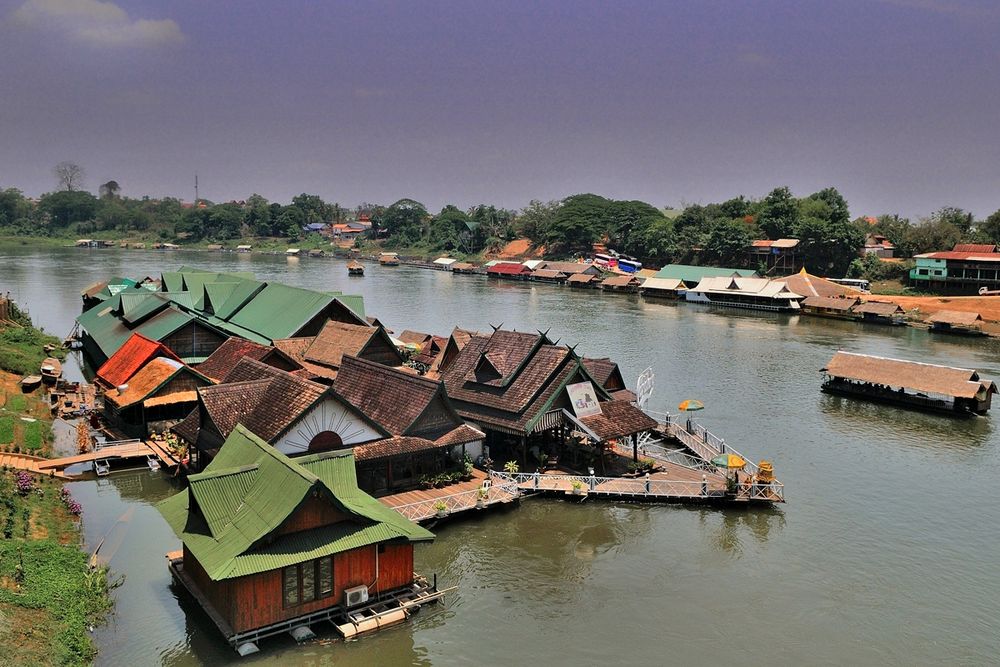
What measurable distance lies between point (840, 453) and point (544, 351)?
14.1 m

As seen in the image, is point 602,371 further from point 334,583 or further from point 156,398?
point 156,398

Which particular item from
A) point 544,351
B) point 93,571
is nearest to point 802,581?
point 544,351

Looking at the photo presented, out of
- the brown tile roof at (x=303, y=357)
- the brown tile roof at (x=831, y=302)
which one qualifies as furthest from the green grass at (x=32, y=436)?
the brown tile roof at (x=831, y=302)

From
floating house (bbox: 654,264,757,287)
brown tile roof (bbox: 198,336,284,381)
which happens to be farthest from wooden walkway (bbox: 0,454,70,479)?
floating house (bbox: 654,264,757,287)

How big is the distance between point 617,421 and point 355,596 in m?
12.4

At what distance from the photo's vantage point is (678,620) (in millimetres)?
19719

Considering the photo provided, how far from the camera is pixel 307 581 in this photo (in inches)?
706

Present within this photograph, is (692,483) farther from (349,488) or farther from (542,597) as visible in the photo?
(349,488)

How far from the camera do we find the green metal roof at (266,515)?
17.4 metres

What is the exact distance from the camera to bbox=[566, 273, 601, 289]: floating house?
108 meters

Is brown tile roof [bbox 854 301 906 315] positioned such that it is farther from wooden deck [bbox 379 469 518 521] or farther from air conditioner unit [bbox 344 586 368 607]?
air conditioner unit [bbox 344 586 368 607]

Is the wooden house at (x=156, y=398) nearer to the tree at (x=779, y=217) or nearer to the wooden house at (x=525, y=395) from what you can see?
the wooden house at (x=525, y=395)

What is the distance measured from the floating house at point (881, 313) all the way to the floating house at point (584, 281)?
127ft

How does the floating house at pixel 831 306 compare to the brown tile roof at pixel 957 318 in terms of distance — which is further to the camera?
the floating house at pixel 831 306
